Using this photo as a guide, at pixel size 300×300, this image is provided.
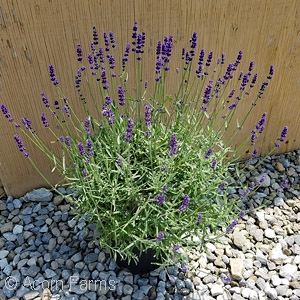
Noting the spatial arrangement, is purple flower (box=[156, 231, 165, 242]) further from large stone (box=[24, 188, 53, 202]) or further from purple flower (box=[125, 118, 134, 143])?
large stone (box=[24, 188, 53, 202])

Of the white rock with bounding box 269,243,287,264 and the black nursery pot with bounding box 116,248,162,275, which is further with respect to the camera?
the white rock with bounding box 269,243,287,264

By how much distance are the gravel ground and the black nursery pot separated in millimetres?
37

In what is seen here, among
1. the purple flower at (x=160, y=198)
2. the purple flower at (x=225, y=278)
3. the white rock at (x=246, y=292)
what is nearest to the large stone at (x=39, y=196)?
the purple flower at (x=160, y=198)

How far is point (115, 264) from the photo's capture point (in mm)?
2322

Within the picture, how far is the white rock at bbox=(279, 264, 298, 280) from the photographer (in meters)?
2.36

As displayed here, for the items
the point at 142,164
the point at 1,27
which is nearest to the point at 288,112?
the point at 142,164

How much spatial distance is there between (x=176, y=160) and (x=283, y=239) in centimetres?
114

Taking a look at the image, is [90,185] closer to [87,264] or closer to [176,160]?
[176,160]

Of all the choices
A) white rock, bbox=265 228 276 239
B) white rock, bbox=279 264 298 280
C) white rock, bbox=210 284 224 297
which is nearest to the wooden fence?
white rock, bbox=265 228 276 239

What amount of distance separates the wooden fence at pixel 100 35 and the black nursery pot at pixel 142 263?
0.95 metres

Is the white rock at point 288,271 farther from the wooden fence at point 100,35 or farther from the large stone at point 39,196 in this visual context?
the large stone at point 39,196

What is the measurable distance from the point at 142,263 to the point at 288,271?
0.95 m

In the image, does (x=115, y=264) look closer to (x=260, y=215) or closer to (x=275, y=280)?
(x=275, y=280)

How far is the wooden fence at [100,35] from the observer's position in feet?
7.22
